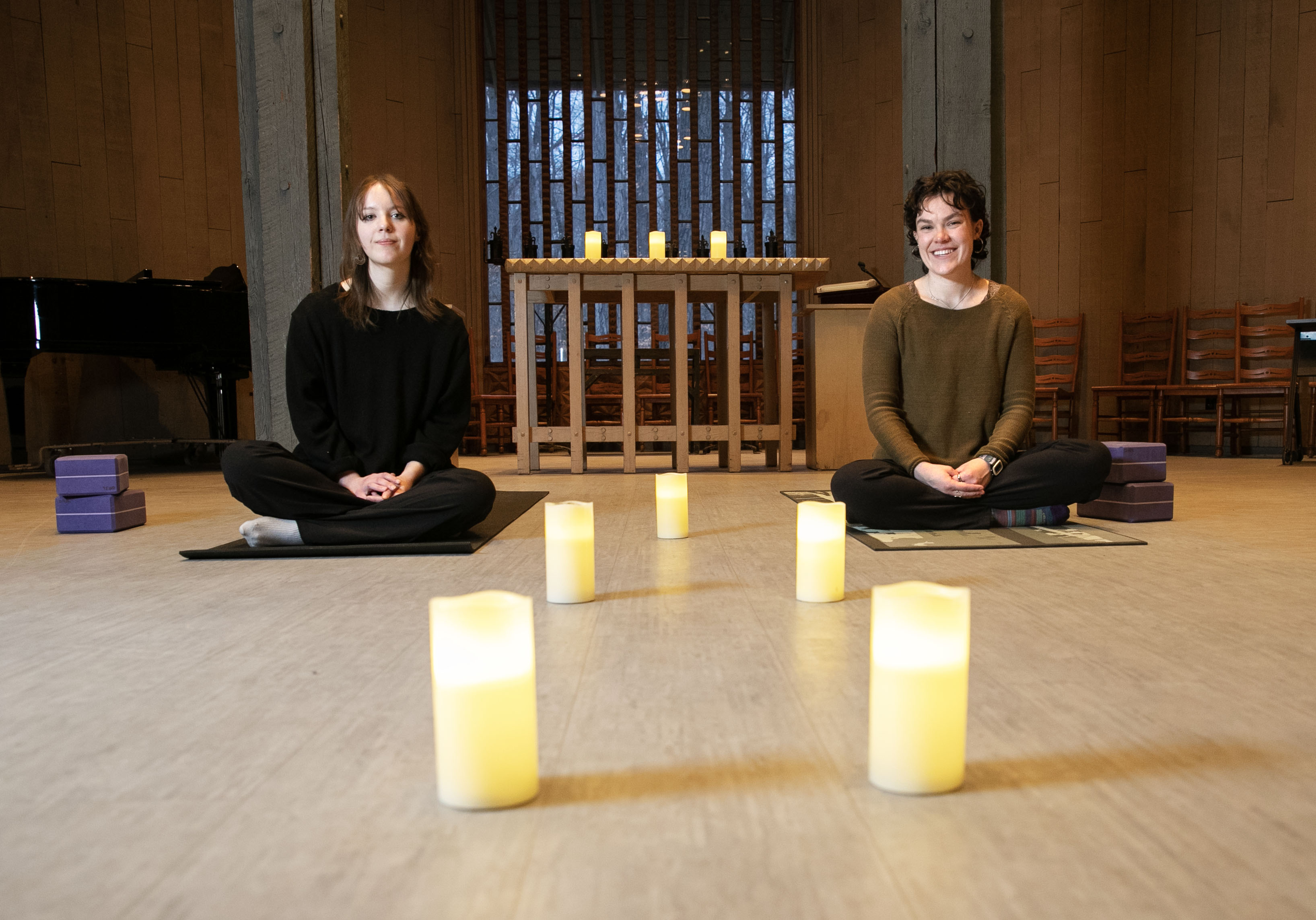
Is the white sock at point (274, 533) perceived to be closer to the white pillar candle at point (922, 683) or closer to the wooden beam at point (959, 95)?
the white pillar candle at point (922, 683)

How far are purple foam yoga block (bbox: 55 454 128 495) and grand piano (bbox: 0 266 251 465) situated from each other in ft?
5.70

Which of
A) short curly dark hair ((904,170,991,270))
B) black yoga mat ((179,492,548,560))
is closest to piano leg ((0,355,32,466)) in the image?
black yoga mat ((179,492,548,560))

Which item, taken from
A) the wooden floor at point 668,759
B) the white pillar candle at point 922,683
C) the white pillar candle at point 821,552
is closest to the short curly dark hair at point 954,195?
the wooden floor at point 668,759

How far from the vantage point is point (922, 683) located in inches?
32.4

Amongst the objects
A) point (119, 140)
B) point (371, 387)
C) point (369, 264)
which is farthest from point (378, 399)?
point (119, 140)

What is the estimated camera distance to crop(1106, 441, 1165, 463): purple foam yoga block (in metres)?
2.76

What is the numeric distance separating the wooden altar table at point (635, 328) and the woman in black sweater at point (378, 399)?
2263 mm

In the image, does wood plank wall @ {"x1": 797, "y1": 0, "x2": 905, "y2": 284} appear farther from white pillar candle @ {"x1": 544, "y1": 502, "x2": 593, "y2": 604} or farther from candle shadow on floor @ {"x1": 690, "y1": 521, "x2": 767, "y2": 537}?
white pillar candle @ {"x1": 544, "y1": 502, "x2": 593, "y2": 604}

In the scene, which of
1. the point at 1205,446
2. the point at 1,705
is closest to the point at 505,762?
the point at 1,705

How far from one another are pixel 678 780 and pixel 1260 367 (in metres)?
6.51

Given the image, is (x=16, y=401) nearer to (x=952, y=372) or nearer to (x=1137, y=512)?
(x=952, y=372)

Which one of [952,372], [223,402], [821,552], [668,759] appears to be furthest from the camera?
[223,402]

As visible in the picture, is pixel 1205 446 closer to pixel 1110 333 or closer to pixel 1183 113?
pixel 1110 333

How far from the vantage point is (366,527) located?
2295 mm
